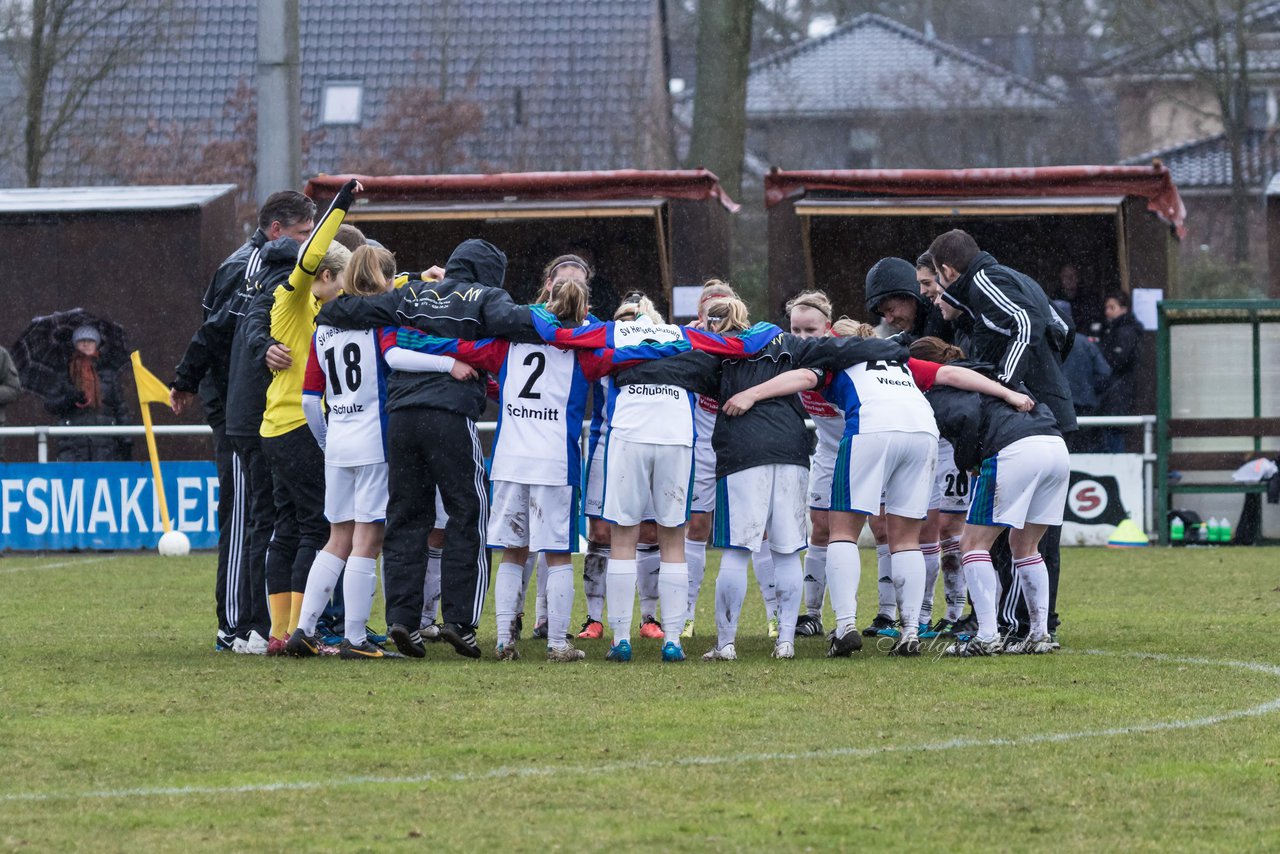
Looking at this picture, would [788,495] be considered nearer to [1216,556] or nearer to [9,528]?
[1216,556]

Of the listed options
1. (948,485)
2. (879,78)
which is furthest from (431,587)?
Answer: (879,78)

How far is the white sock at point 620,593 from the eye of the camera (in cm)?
844

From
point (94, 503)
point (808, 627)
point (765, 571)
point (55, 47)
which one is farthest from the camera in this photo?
point (55, 47)

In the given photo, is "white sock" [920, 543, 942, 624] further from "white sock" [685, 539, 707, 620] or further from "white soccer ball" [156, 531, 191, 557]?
"white soccer ball" [156, 531, 191, 557]

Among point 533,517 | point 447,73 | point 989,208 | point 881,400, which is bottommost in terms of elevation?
point 533,517

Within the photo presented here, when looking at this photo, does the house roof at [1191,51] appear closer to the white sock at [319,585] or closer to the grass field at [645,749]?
the grass field at [645,749]

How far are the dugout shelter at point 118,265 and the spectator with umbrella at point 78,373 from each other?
0.50 m

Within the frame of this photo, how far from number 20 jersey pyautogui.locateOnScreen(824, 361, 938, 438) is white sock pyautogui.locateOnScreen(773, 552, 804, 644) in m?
0.63

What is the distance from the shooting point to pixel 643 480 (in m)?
8.38

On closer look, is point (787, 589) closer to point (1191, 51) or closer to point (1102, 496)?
point (1102, 496)

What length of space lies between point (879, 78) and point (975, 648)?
4467cm

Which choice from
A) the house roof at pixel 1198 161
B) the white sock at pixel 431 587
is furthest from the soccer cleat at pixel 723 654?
the house roof at pixel 1198 161

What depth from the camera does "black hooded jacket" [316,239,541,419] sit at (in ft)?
27.7

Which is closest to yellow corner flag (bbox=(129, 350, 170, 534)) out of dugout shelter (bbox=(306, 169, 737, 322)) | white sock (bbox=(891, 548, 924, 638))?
dugout shelter (bbox=(306, 169, 737, 322))
